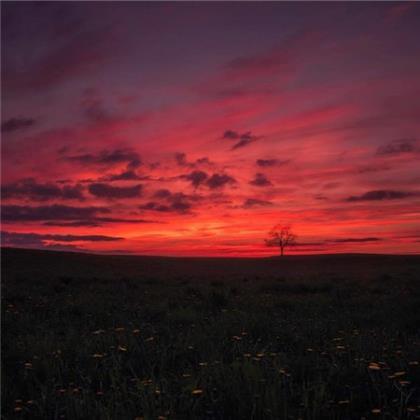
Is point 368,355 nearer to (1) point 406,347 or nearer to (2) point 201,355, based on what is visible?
(1) point 406,347

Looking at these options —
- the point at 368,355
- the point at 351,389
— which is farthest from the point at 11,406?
the point at 368,355

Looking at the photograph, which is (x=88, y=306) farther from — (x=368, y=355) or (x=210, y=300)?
(x=368, y=355)

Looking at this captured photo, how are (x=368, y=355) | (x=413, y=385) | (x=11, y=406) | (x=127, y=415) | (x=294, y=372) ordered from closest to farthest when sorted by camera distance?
(x=127, y=415)
(x=11, y=406)
(x=413, y=385)
(x=294, y=372)
(x=368, y=355)

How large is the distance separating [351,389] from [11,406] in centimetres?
349

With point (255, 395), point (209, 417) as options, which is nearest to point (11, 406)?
point (209, 417)

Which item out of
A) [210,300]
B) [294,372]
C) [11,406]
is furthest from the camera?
[210,300]

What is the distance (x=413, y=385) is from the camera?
5355mm

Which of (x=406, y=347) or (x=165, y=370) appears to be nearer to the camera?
(x=165, y=370)

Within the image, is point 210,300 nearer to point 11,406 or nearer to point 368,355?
point 368,355

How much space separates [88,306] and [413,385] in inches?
294

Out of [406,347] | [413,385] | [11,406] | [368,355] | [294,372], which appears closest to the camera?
[11,406]

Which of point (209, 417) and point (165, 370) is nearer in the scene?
point (209, 417)

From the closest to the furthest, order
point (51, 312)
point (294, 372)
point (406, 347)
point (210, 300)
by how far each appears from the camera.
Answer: point (294, 372)
point (406, 347)
point (51, 312)
point (210, 300)

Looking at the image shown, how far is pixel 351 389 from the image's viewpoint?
509 centimetres
